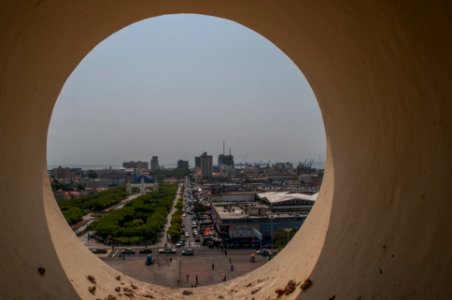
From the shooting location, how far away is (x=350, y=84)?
13.9 ft

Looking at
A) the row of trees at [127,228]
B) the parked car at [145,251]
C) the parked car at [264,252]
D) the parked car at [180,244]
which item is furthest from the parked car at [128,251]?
the parked car at [264,252]

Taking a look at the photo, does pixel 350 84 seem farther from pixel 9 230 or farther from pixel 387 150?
pixel 9 230

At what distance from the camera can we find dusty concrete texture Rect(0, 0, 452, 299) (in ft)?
9.04

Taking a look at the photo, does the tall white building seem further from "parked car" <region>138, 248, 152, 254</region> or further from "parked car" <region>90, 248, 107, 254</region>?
"parked car" <region>90, 248, 107, 254</region>

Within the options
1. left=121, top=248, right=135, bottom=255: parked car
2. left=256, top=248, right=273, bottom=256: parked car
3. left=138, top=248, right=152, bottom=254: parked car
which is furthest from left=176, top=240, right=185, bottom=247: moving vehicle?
left=256, top=248, right=273, bottom=256: parked car

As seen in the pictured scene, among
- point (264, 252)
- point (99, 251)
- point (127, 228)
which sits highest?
point (127, 228)

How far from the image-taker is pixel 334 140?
5.47m

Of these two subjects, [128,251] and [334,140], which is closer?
[334,140]

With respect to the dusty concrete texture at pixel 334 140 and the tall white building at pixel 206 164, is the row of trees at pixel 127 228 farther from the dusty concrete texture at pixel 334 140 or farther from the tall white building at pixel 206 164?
the tall white building at pixel 206 164

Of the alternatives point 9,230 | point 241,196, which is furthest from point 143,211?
point 9,230

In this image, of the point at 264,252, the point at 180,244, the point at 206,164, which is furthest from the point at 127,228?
the point at 206,164

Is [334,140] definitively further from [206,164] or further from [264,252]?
[206,164]

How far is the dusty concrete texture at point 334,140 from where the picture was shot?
→ 9.04 ft

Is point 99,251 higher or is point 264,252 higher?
point 264,252
